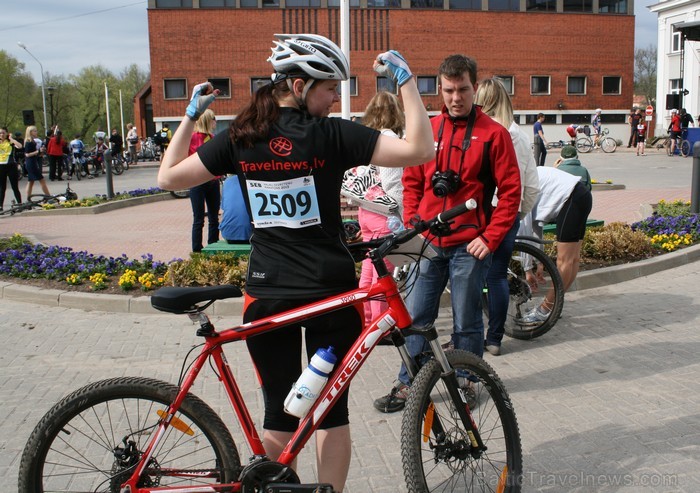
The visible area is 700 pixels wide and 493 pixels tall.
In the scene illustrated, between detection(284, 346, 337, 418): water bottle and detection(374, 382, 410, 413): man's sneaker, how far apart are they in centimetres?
183

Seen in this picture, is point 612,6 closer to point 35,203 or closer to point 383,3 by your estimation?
point 383,3

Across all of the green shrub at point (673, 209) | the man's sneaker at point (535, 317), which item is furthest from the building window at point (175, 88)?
the man's sneaker at point (535, 317)

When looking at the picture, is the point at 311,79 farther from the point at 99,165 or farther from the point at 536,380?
the point at 99,165

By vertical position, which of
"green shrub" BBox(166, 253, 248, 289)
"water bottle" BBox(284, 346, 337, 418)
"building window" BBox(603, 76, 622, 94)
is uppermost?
"building window" BBox(603, 76, 622, 94)

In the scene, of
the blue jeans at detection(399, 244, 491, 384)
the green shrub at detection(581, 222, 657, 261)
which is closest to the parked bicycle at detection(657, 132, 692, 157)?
the green shrub at detection(581, 222, 657, 261)

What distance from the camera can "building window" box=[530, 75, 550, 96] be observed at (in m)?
46.2

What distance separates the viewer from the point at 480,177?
447 centimetres

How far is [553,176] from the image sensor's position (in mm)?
6270

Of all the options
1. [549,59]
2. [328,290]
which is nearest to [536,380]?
[328,290]

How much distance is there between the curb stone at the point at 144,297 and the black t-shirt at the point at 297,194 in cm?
422

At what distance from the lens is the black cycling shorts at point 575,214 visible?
6.12 m

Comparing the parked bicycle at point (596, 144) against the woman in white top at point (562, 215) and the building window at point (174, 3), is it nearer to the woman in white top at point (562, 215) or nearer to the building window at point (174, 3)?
the building window at point (174, 3)

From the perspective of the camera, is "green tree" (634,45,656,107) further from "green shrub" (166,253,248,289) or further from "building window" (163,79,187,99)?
"green shrub" (166,253,248,289)

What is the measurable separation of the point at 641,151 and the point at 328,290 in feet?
106
